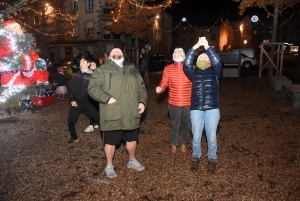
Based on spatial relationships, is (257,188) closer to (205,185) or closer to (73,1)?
(205,185)

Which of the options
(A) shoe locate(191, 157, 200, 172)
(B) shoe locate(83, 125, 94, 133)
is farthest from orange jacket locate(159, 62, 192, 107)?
(B) shoe locate(83, 125, 94, 133)

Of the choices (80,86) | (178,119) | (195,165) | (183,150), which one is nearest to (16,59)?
(80,86)

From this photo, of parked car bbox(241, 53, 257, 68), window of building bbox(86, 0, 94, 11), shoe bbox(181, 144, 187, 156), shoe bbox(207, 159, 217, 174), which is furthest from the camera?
Answer: window of building bbox(86, 0, 94, 11)

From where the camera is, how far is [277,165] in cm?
470

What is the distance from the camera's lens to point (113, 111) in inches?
160

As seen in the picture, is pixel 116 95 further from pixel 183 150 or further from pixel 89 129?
pixel 89 129

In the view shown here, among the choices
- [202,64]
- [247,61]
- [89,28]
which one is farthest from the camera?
[89,28]

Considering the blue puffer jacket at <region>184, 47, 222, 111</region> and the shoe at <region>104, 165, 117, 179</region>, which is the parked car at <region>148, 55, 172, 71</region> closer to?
the blue puffer jacket at <region>184, 47, 222, 111</region>

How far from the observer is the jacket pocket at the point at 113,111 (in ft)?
13.3

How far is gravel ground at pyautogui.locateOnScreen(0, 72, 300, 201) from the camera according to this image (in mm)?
3916

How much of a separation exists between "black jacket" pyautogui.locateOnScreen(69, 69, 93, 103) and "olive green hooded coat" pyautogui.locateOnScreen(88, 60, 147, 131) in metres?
1.63

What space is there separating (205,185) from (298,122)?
4.39 metres

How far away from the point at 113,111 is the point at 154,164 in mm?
1402

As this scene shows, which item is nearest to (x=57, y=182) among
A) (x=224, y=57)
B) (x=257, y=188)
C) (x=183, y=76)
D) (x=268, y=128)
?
(x=183, y=76)
